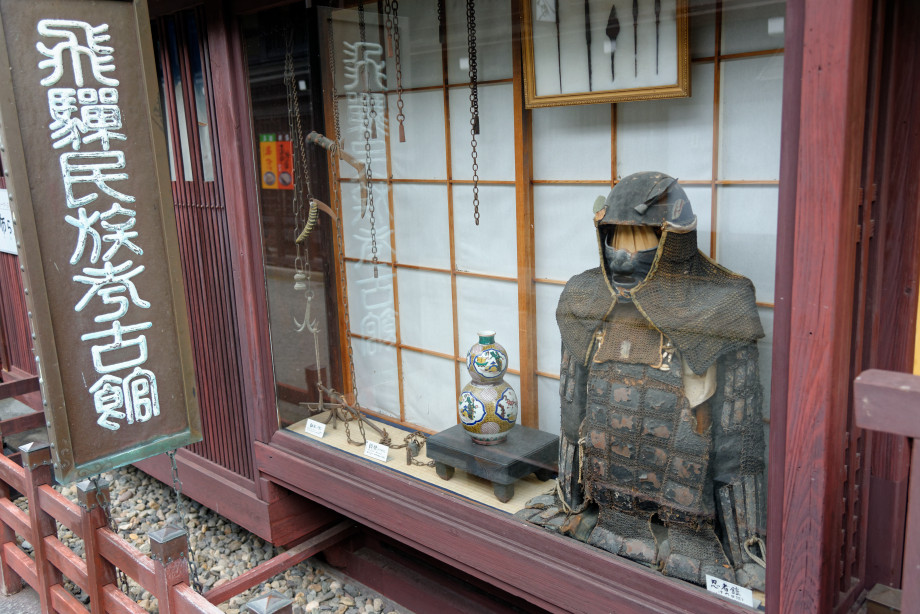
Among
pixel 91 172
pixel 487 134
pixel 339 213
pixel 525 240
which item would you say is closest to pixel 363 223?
pixel 339 213

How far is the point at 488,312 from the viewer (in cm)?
310

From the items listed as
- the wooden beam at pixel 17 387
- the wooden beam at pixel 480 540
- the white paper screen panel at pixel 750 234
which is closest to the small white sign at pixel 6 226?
the wooden beam at pixel 17 387

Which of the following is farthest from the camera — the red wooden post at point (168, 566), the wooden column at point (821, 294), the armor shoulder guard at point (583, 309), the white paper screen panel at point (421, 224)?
the white paper screen panel at point (421, 224)

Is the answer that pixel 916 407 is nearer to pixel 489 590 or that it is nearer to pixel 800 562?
pixel 800 562

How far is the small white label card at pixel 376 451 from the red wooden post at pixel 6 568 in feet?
5.99

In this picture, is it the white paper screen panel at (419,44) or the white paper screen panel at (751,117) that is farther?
the white paper screen panel at (419,44)

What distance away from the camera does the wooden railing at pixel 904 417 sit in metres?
1.11

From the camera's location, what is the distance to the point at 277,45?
3.26 meters

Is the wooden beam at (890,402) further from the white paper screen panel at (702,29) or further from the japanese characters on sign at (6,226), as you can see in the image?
the japanese characters on sign at (6,226)

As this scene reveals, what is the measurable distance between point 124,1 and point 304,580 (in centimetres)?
275

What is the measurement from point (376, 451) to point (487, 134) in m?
1.43

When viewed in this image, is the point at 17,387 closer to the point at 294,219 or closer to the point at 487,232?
the point at 294,219

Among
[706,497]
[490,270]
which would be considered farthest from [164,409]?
[706,497]

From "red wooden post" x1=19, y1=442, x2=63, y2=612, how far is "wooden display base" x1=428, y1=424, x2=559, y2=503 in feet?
5.45
